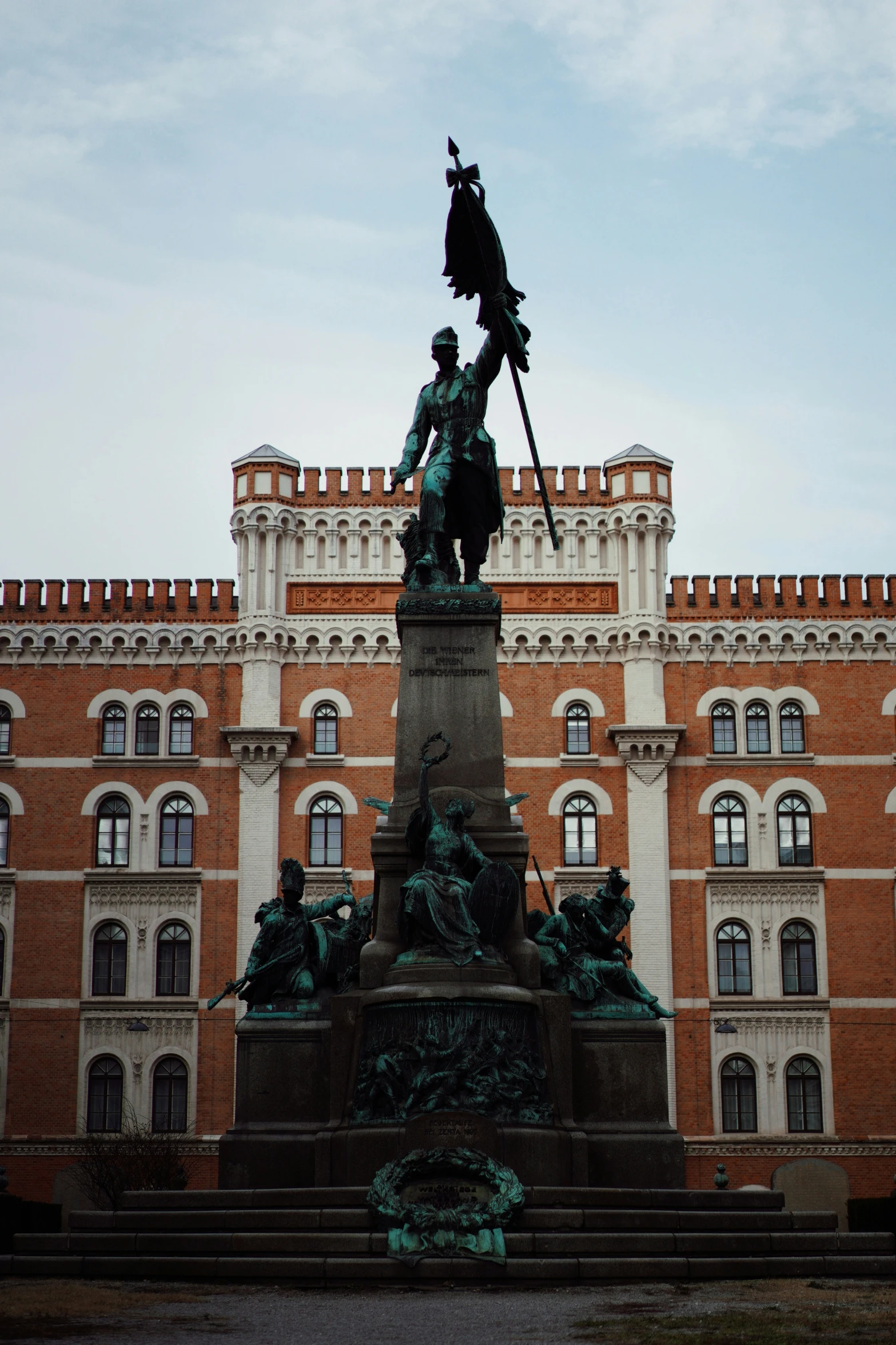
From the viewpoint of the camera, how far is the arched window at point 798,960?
47062mm

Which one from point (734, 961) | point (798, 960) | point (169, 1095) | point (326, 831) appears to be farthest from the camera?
point (326, 831)

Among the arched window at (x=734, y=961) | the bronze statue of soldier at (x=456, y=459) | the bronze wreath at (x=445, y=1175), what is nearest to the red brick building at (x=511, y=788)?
the arched window at (x=734, y=961)

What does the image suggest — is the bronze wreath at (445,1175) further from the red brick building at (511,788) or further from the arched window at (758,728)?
the arched window at (758,728)

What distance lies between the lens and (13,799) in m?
48.8

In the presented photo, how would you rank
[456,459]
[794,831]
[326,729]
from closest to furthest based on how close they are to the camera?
[456,459] < [794,831] < [326,729]

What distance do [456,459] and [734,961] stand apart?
99.5 feet

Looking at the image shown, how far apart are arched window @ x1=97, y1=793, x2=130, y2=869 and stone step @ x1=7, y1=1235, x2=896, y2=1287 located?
116ft

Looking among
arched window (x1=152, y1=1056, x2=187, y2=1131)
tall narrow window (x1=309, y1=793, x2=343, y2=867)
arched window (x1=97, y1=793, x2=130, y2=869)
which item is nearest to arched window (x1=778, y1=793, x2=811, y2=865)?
tall narrow window (x1=309, y1=793, x2=343, y2=867)

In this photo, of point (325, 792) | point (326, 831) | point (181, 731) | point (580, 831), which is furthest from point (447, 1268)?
point (181, 731)

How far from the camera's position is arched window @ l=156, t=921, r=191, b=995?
156 ft

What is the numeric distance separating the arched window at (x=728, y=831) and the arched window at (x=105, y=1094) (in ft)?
53.7

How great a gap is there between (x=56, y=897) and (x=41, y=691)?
5.67m

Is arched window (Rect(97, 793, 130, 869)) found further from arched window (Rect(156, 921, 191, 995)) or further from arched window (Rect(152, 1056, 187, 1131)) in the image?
arched window (Rect(152, 1056, 187, 1131))

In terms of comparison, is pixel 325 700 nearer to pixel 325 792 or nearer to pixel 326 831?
pixel 325 792
